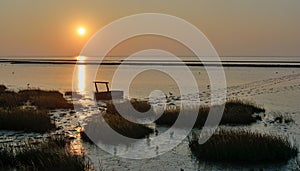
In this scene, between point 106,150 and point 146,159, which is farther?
point 106,150

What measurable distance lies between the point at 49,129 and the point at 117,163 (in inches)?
326

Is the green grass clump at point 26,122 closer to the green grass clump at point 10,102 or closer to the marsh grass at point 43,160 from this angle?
the marsh grass at point 43,160

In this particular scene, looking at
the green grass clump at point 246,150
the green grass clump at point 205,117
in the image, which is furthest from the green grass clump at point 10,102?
the green grass clump at point 246,150

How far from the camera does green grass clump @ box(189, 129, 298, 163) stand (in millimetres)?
16453

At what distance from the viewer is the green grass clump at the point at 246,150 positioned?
1645cm

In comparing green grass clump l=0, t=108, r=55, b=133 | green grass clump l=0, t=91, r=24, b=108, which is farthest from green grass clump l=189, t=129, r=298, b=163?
green grass clump l=0, t=91, r=24, b=108

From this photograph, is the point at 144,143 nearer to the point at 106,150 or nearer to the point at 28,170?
the point at 106,150

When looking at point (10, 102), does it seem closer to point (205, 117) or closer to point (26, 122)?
point (26, 122)

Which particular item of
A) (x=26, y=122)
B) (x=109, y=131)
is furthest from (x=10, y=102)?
(x=109, y=131)

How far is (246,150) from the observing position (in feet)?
54.5

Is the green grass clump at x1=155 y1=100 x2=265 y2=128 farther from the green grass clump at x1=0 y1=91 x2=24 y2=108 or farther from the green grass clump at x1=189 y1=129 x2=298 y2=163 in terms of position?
the green grass clump at x1=0 y1=91 x2=24 y2=108

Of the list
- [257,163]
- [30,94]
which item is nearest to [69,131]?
[257,163]

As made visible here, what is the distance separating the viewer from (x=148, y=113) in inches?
1193

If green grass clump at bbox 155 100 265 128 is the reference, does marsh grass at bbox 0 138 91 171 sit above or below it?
below
